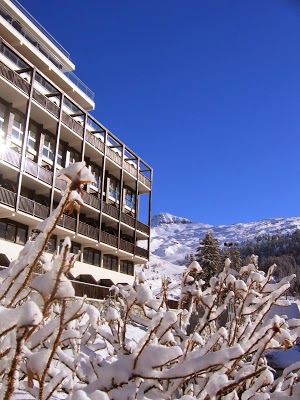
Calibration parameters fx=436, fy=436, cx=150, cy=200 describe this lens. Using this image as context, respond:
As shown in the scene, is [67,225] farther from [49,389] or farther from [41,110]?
[49,389]

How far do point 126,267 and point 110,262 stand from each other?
10.1 feet

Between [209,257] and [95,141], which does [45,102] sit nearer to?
[95,141]

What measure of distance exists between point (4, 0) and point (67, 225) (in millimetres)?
17680

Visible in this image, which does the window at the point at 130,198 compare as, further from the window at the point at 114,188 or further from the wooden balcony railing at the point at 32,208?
the wooden balcony railing at the point at 32,208

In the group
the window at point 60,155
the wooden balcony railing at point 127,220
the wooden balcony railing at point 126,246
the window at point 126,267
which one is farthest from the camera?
the window at point 126,267

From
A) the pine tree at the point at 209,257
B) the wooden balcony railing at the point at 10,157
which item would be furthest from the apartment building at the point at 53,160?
the pine tree at the point at 209,257

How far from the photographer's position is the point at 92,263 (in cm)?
3145

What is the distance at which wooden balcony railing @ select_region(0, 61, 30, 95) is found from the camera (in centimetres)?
2153

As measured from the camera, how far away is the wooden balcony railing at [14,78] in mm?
21531

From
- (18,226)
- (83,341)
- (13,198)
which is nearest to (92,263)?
(18,226)

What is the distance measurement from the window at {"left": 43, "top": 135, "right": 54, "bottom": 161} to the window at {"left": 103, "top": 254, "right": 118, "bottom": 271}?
9.56m

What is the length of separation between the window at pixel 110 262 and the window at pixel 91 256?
3.78ft

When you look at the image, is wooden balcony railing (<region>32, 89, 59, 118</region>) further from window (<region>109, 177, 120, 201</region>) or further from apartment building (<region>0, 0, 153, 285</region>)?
window (<region>109, 177, 120, 201</region>)

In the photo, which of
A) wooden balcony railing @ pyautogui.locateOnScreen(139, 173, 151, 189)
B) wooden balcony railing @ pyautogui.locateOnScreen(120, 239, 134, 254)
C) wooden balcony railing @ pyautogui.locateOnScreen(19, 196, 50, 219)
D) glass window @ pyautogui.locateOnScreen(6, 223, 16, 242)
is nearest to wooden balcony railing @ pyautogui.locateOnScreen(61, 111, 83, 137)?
wooden balcony railing @ pyautogui.locateOnScreen(19, 196, 50, 219)
